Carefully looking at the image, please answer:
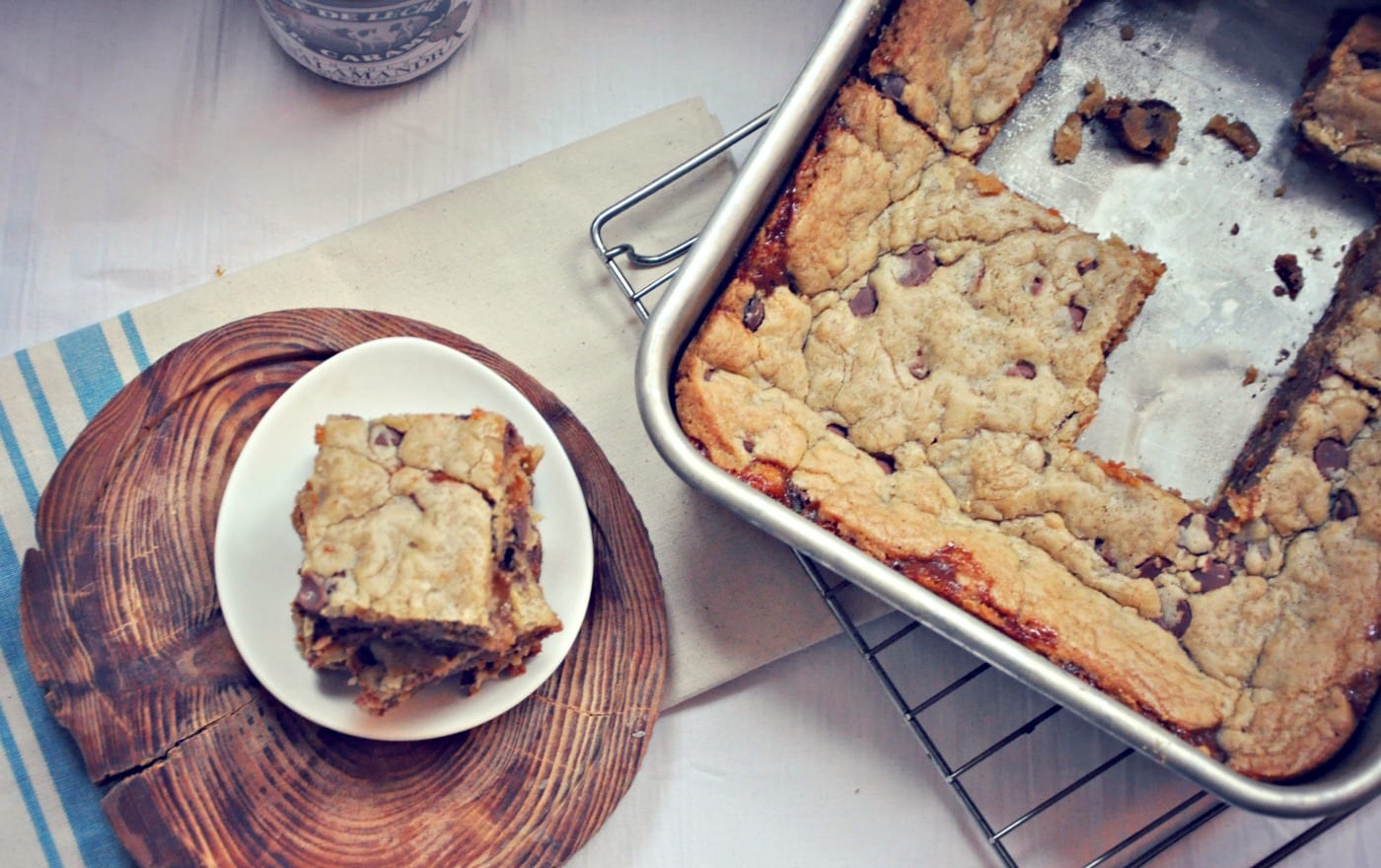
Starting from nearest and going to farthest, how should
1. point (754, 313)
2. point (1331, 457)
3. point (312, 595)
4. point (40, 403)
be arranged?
point (312, 595)
point (754, 313)
point (1331, 457)
point (40, 403)

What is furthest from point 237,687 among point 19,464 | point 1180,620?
point 1180,620

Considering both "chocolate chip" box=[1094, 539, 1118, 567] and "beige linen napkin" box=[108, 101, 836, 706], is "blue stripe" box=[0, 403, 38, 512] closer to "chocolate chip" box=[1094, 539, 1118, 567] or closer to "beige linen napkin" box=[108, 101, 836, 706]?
"beige linen napkin" box=[108, 101, 836, 706]

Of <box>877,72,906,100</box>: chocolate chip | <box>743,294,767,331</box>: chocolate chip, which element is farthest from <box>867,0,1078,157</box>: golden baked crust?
<box>743,294,767,331</box>: chocolate chip

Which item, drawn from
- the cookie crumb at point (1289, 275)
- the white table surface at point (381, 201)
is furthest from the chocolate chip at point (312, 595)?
the cookie crumb at point (1289, 275)

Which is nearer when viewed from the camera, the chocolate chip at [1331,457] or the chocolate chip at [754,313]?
the chocolate chip at [754,313]

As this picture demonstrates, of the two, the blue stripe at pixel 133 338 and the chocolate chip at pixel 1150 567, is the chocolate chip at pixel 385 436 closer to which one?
the blue stripe at pixel 133 338

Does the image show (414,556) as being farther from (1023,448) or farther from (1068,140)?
(1068,140)
